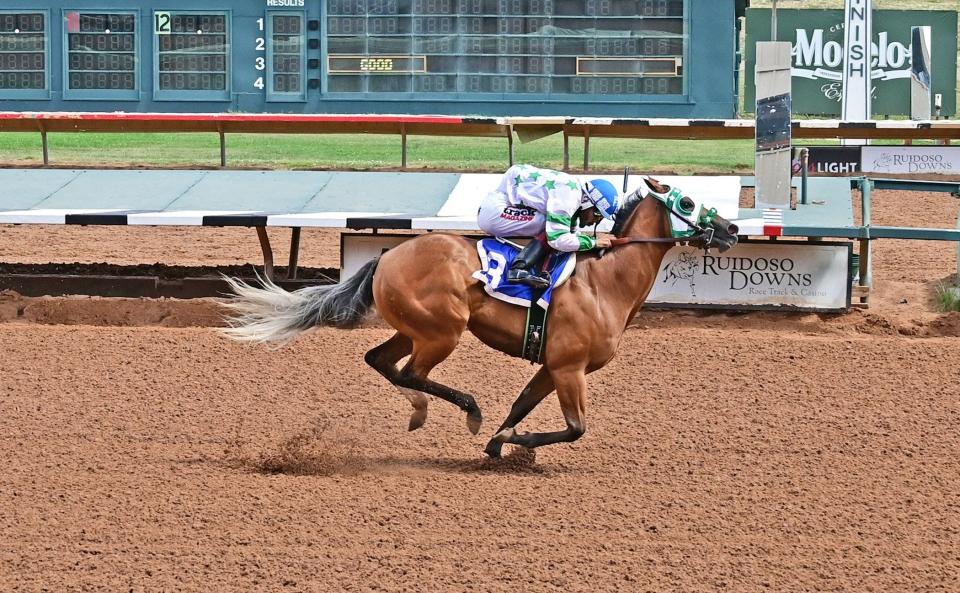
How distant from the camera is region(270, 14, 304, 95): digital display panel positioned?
25.7 meters

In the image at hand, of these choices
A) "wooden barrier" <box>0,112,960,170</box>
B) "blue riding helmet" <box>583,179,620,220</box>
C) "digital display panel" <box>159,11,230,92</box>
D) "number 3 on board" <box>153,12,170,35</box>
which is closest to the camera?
"blue riding helmet" <box>583,179,620,220</box>

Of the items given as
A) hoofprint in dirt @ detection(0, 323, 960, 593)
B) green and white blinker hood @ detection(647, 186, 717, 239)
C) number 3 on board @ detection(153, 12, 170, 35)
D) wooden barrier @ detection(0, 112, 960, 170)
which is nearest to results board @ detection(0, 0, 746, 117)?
number 3 on board @ detection(153, 12, 170, 35)

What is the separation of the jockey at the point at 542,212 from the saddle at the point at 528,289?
53 millimetres

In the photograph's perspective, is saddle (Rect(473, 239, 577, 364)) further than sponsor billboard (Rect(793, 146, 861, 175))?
No

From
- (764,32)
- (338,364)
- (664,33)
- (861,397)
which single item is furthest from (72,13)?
(861,397)

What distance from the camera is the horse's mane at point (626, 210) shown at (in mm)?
7359

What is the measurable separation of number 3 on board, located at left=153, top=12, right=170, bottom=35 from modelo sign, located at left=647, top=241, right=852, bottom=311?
16.6 meters

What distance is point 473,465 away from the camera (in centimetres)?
736

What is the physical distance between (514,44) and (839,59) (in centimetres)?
724

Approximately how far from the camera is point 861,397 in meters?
8.66

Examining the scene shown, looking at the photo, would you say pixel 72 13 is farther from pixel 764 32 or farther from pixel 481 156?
pixel 764 32

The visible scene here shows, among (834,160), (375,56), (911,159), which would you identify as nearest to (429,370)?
(834,160)

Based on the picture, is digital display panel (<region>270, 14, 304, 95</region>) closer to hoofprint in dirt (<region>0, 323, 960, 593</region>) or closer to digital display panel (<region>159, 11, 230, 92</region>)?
digital display panel (<region>159, 11, 230, 92</region>)

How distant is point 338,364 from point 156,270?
3931mm
